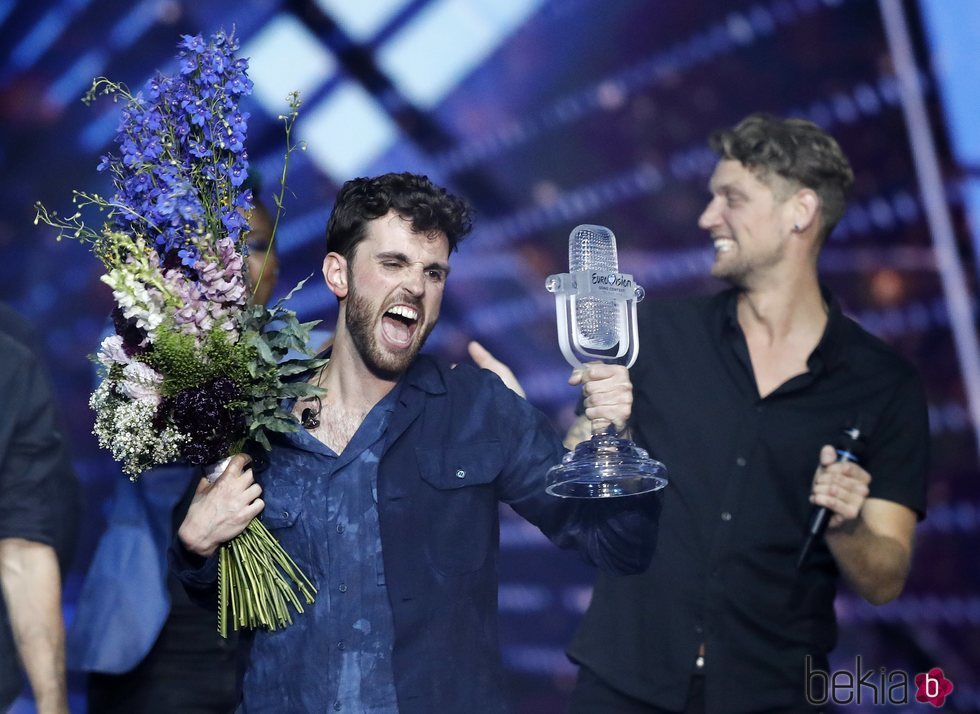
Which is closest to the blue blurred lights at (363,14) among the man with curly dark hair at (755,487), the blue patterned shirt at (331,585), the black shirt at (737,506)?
the man with curly dark hair at (755,487)

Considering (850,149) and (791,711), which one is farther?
(850,149)

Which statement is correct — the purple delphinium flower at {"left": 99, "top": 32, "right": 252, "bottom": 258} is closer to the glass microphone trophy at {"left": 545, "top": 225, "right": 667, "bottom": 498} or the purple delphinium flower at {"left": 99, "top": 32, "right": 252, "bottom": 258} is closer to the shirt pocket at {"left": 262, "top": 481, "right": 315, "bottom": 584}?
the shirt pocket at {"left": 262, "top": 481, "right": 315, "bottom": 584}

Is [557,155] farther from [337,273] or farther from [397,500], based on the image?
[397,500]

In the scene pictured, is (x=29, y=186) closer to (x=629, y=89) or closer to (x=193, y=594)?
(x=629, y=89)

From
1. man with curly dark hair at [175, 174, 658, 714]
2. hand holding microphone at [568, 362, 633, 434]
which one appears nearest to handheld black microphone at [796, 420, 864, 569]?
man with curly dark hair at [175, 174, 658, 714]

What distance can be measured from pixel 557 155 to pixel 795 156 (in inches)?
56.5

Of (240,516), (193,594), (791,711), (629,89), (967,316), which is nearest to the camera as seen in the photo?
(240,516)

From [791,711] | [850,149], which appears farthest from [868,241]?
[791,711]

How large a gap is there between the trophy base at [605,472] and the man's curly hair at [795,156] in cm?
145

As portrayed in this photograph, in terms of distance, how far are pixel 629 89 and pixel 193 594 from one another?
9.79ft

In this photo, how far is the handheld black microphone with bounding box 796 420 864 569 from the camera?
10.5 ft

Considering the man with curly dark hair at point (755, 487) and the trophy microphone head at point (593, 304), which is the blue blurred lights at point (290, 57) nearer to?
the man with curly dark hair at point (755, 487)

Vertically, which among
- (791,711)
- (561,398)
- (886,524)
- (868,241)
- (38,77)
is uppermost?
(38,77)

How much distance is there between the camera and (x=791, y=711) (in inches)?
131
